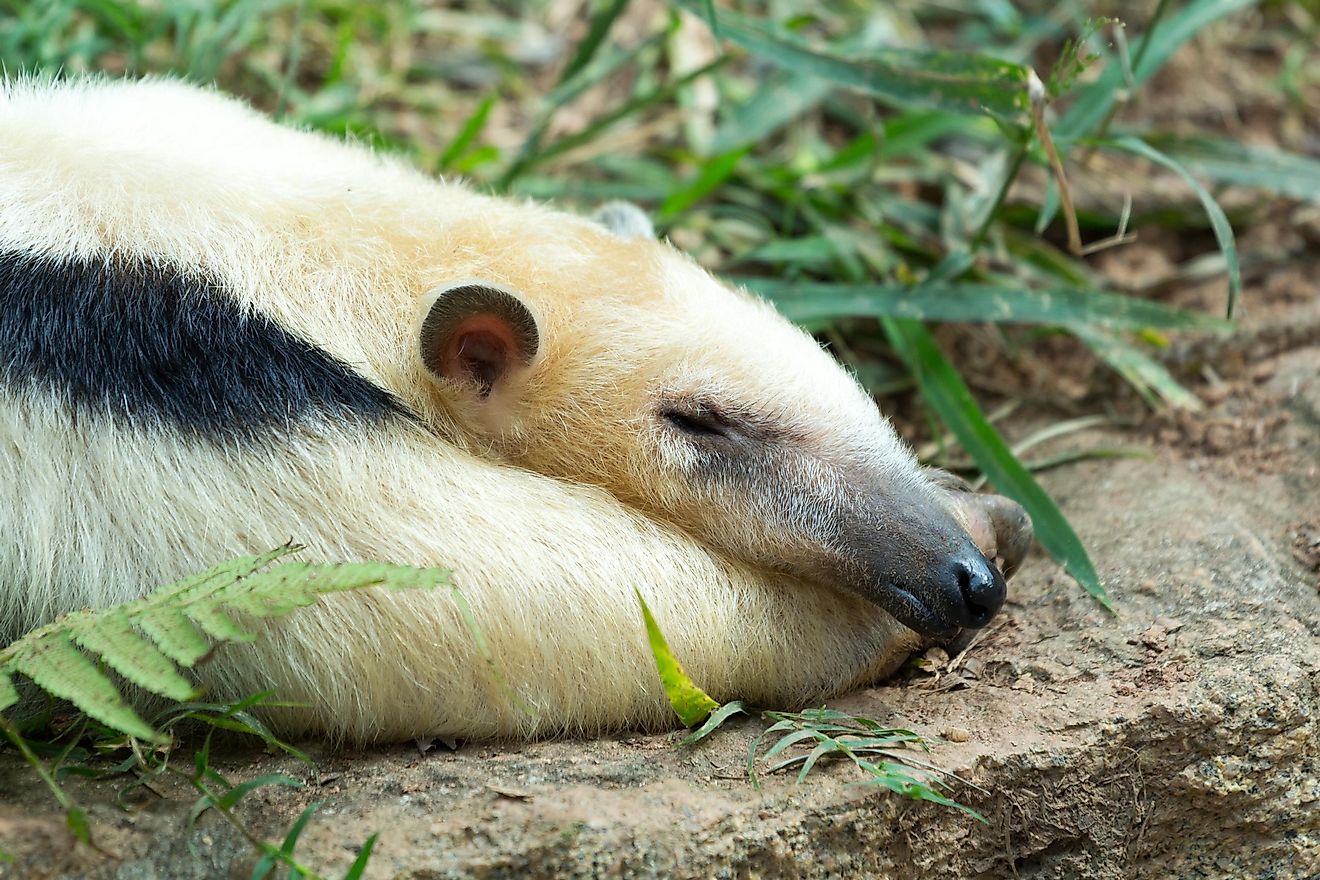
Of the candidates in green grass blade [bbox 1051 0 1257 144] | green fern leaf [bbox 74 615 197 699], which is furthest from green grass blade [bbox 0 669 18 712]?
green grass blade [bbox 1051 0 1257 144]

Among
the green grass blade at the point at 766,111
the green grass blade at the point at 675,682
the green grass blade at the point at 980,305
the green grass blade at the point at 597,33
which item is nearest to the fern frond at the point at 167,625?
the green grass blade at the point at 675,682

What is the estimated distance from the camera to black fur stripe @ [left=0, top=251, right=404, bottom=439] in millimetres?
3295

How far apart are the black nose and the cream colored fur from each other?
0.87 feet

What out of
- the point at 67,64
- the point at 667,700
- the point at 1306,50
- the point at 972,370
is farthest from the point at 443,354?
the point at 1306,50

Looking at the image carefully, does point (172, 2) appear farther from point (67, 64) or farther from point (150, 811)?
point (150, 811)

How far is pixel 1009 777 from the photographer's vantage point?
3.39 metres

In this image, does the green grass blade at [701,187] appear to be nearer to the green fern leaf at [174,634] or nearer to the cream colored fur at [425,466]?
the cream colored fur at [425,466]

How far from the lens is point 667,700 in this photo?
3580 millimetres

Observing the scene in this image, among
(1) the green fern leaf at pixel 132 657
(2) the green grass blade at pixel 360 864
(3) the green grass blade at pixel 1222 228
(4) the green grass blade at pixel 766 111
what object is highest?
(4) the green grass blade at pixel 766 111

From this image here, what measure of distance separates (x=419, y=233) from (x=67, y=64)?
338cm

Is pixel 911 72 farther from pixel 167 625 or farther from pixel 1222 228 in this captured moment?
pixel 167 625

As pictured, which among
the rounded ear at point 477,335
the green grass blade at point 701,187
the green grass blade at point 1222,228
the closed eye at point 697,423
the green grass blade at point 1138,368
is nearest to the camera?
the rounded ear at point 477,335

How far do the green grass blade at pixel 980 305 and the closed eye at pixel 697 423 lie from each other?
1.70m

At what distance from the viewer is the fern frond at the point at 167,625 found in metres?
2.83
